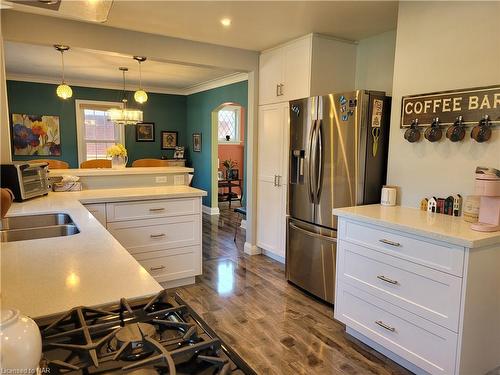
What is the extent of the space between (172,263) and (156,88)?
514 cm

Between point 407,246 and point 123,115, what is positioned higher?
point 123,115

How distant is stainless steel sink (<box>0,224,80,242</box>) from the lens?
1.86 m

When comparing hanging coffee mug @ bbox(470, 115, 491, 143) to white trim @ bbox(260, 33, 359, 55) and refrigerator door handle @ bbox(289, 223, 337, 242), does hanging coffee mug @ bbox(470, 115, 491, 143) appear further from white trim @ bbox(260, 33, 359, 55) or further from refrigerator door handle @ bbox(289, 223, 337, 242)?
white trim @ bbox(260, 33, 359, 55)

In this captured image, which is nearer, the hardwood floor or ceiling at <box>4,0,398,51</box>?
the hardwood floor

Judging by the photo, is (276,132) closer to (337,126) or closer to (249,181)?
(249,181)

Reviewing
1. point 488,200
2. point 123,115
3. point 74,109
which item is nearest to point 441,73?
point 488,200

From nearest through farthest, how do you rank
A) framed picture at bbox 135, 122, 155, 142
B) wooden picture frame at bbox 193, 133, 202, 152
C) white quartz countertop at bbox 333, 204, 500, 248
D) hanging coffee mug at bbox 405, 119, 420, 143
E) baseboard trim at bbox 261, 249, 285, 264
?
white quartz countertop at bbox 333, 204, 500, 248 → hanging coffee mug at bbox 405, 119, 420, 143 → baseboard trim at bbox 261, 249, 285, 264 → wooden picture frame at bbox 193, 133, 202, 152 → framed picture at bbox 135, 122, 155, 142

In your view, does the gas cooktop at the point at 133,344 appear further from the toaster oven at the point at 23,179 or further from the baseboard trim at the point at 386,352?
the toaster oven at the point at 23,179

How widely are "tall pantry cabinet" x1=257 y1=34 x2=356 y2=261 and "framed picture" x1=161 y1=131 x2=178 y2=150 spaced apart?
4019 millimetres

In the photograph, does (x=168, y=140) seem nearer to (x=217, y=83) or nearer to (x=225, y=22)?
(x=217, y=83)

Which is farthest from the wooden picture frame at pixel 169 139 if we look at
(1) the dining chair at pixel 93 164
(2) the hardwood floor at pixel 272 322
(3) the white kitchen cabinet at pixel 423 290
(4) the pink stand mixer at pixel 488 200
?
(4) the pink stand mixer at pixel 488 200

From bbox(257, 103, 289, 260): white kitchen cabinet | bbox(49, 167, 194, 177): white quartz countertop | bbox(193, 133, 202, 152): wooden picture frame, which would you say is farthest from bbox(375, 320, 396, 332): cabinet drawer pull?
bbox(193, 133, 202, 152): wooden picture frame

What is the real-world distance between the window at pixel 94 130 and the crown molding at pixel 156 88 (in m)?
0.34

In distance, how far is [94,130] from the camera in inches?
277
